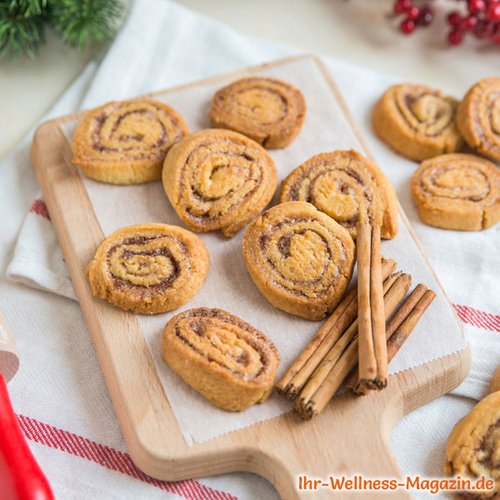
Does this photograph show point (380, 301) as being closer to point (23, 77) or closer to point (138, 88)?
point (138, 88)

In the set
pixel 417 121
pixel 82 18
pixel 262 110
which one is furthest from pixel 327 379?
pixel 82 18

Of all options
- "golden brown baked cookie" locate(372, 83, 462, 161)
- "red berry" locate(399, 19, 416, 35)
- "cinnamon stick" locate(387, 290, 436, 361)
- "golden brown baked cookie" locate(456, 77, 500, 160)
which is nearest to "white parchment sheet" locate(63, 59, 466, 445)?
"cinnamon stick" locate(387, 290, 436, 361)

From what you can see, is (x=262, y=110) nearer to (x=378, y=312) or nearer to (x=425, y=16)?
(x=378, y=312)

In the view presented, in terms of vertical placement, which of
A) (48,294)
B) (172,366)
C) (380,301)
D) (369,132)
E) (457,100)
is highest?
(457,100)

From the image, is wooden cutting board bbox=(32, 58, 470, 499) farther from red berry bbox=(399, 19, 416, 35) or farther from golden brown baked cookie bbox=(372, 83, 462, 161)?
red berry bbox=(399, 19, 416, 35)

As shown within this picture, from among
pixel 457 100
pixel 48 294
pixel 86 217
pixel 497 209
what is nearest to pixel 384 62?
pixel 457 100

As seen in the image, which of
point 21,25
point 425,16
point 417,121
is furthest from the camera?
point 425,16

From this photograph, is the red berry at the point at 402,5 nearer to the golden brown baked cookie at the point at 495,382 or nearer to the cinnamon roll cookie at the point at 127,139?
the cinnamon roll cookie at the point at 127,139
